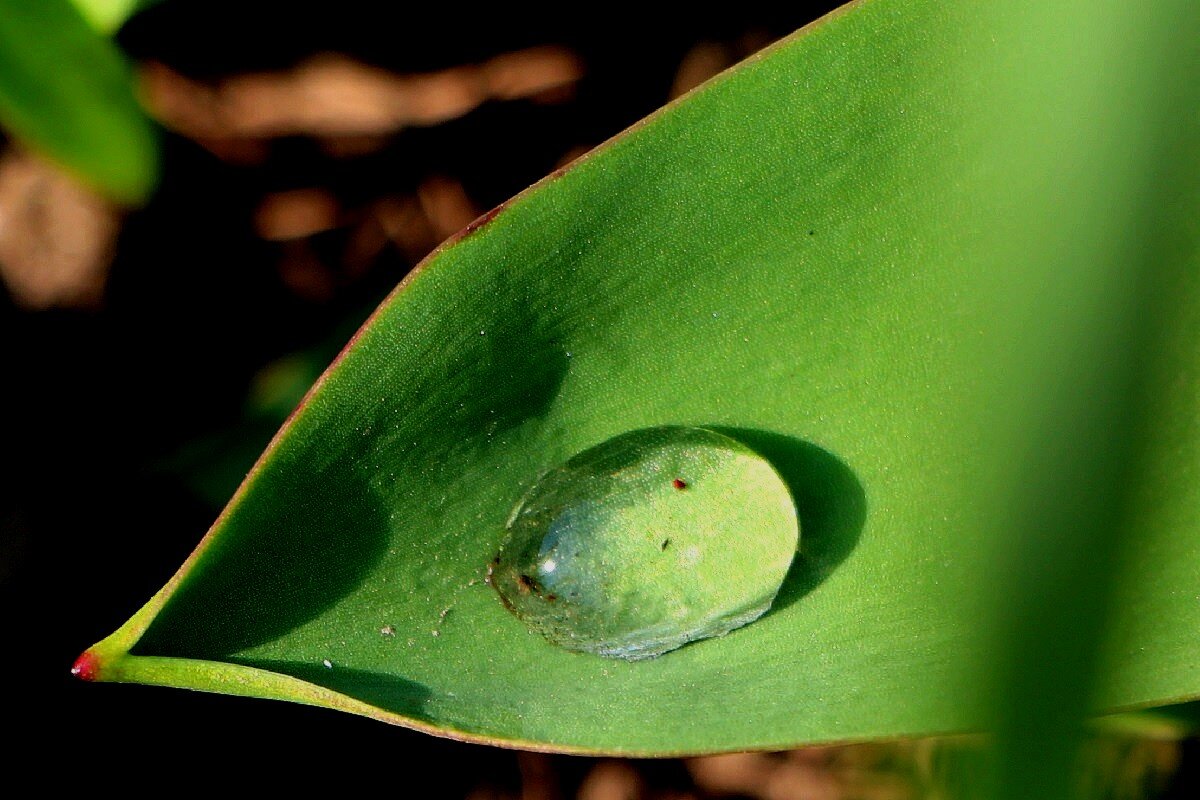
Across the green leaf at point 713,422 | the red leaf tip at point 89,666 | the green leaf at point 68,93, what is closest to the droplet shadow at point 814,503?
the green leaf at point 713,422

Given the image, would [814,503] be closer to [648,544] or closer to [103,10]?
[648,544]

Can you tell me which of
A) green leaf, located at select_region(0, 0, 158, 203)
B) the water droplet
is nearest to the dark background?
green leaf, located at select_region(0, 0, 158, 203)

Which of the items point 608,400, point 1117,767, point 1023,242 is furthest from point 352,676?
point 1117,767

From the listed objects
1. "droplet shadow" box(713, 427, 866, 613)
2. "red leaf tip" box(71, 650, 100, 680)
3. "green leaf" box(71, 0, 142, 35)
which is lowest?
"droplet shadow" box(713, 427, 866, 613)

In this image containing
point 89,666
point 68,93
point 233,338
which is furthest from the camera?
point 233,338

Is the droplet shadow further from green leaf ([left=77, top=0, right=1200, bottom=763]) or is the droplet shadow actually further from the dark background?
the dark background

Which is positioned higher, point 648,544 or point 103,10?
point 103,10

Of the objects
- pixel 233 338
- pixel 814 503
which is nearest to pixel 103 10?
pixel 233 338
